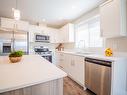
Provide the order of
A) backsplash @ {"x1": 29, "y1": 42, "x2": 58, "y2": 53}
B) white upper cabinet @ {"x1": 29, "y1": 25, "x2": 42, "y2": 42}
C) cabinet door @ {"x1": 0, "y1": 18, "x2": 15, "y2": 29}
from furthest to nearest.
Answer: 1. backsplash @ {"x1": 29, "y1": 42, "x2": 58, "y2": 53}
2. white upper cabinet @ {"x1": 29, "y1": 25, "x2": 42, "y2": 42}
3. cabinet door @ {"x1": 0, "y1": 18, "x2": 15, "y2": 29}

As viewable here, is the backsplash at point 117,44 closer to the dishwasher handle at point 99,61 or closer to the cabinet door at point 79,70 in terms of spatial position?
the dishwasher handle at point 99,61

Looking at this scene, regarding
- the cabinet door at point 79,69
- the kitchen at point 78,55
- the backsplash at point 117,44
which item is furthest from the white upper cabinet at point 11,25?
the backsplash at point 117,44

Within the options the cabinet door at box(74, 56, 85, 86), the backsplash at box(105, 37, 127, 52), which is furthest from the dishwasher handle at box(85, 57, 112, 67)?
the backsplash at box(105, 37, 127, 52)

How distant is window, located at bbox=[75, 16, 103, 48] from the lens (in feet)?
9.03

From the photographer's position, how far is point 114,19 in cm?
180

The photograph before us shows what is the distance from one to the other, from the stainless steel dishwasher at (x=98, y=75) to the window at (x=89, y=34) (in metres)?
0.89

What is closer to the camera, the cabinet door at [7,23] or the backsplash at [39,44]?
the cabinet door at [7,23]

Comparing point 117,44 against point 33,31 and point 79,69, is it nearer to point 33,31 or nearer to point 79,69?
point 79,69

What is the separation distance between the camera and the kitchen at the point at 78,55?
829 millimetres

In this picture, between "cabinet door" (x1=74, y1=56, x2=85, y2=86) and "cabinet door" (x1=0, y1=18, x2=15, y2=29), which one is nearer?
"cabinet door" (x1=74, y1=56, x2=85, y2=86)

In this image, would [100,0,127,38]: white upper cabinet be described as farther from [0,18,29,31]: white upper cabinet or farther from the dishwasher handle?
[0,18,29,31]: white upper cabinet

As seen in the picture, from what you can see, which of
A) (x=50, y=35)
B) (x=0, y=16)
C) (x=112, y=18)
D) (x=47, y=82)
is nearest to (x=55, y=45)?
(x=50, y=35)

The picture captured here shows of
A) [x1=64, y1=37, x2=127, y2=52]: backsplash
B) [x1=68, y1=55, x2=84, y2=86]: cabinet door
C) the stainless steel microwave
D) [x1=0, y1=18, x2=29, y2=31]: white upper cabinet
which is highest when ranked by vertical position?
[x1=0, y1=18, x2=29, y2=31]: white upper cabinet

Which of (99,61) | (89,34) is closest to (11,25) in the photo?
(89,34)
